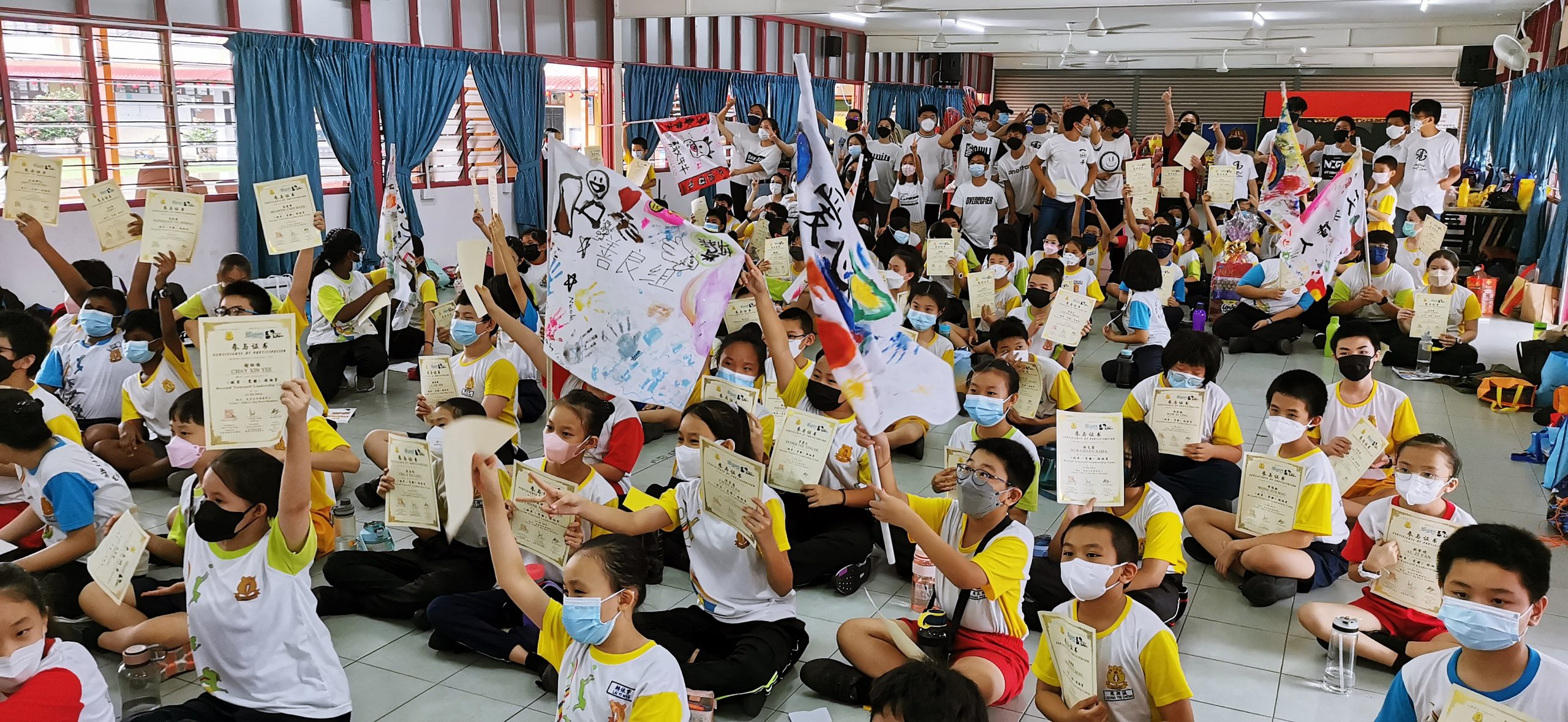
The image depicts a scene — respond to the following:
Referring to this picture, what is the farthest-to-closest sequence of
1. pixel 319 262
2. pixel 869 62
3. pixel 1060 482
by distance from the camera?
pixel 869 62 → pixel 319 262 → pixel 1060 482

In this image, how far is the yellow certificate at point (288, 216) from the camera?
523 centimetres

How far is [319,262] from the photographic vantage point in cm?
716

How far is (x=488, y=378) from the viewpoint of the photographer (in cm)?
495

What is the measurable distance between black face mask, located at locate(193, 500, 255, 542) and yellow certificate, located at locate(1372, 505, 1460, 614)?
10.6ft

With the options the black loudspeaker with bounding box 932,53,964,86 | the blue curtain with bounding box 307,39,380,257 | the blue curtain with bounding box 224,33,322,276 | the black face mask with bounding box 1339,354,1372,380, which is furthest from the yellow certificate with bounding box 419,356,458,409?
the black loudspeaker with bounding box 932,53,964,86

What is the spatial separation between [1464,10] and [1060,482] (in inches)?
494

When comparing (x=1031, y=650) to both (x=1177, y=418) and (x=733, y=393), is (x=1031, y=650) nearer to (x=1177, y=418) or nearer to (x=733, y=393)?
(x=1177, y=418)

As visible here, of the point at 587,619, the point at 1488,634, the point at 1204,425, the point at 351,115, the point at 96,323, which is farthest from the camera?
the point at 351,115

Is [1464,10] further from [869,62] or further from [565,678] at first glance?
[565,678]

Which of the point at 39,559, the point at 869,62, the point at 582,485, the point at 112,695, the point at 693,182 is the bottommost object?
the point at 112,695

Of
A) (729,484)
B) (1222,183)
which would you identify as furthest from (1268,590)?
(1222,183)

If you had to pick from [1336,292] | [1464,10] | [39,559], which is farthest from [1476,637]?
[1464,10]

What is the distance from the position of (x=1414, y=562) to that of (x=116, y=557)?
12.1 feet

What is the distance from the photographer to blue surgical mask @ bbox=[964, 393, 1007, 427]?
165 inches
